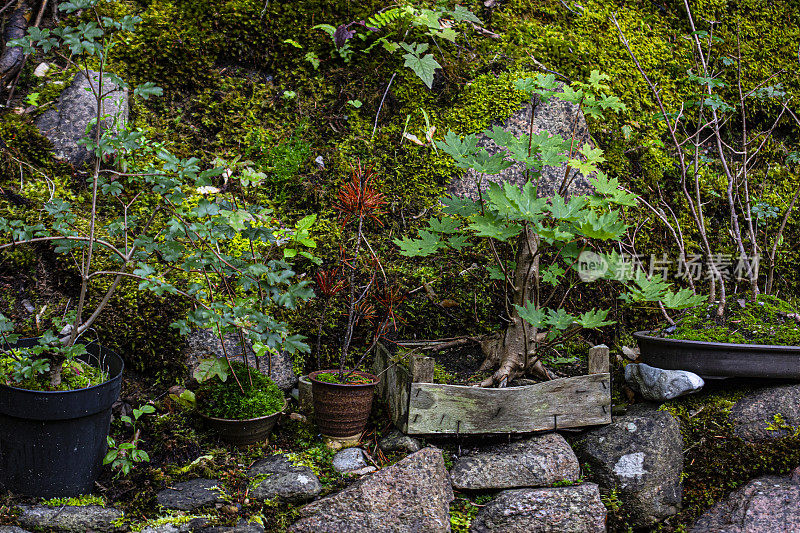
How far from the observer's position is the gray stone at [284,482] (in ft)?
7.75

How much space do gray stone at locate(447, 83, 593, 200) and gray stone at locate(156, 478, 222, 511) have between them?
2.19m

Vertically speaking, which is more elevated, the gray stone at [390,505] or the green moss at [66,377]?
the green moss at [66,377]

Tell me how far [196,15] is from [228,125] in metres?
0.85

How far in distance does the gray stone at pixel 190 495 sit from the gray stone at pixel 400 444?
0.76m

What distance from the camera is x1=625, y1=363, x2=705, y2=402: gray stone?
2820 mm

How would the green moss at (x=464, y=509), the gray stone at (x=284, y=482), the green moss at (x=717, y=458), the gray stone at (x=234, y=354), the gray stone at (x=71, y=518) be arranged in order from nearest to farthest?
the gray stone at (x=71, y=518), the gray stone at (x=284, y=482), the green moss at (x=464, y=509), the green moss at (x=717, y=458), the gray stone at (x=234, y=354)

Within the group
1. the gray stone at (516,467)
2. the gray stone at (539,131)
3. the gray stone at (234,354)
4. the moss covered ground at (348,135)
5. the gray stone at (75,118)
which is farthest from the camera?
the gray stone at (539,131)

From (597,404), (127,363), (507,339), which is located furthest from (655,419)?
(127,363)

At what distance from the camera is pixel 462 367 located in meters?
3.08

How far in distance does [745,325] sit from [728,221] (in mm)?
1431

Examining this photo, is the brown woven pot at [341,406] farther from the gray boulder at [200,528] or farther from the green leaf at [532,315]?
the green leaf at [532,315]

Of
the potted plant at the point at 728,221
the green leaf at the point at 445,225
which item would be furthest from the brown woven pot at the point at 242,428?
the potted plant at the point at 728,221

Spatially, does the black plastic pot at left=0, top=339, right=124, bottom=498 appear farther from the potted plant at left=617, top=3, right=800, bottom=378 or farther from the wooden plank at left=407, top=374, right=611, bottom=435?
the potted plant at left=617, top=3, right=800, bottom=378

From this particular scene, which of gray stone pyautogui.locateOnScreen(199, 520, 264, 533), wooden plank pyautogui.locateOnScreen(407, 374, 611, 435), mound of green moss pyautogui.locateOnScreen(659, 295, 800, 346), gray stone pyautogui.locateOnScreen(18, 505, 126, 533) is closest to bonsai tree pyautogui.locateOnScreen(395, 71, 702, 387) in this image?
wooden plank pyautogui.locateOnScreen(407, 374, 611, 435)
